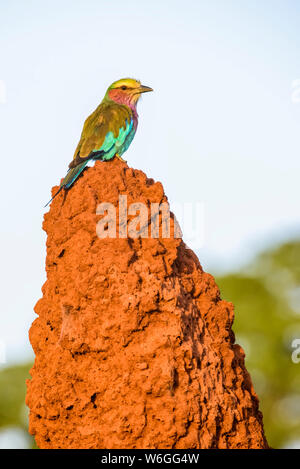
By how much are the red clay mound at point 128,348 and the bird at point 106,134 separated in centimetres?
93

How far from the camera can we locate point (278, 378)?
20.9 meters

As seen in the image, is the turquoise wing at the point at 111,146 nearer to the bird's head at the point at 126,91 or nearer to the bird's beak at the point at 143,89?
the bird's head at the point at 126,91

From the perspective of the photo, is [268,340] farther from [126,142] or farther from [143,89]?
[126,142]

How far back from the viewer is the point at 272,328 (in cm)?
2228

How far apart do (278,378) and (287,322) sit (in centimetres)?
208

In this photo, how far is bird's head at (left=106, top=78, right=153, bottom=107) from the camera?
8.64 meters

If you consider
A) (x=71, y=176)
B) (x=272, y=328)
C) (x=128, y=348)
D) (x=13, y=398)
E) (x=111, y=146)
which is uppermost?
(x=272, y=328)

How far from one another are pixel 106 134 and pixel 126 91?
148 cm

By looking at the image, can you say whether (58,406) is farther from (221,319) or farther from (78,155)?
(78,155)

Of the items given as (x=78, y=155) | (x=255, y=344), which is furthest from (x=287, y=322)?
(x=78, y=155)

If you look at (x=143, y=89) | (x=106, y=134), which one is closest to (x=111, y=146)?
(x=106, y=134)

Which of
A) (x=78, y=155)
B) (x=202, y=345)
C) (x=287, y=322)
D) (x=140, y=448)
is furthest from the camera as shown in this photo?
→ (x=287, y=322)

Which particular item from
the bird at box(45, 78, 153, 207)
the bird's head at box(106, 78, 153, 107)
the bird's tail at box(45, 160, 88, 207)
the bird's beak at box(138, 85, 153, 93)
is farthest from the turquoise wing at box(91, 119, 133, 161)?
the bird's beak at box(138, 85, 153, 93)
